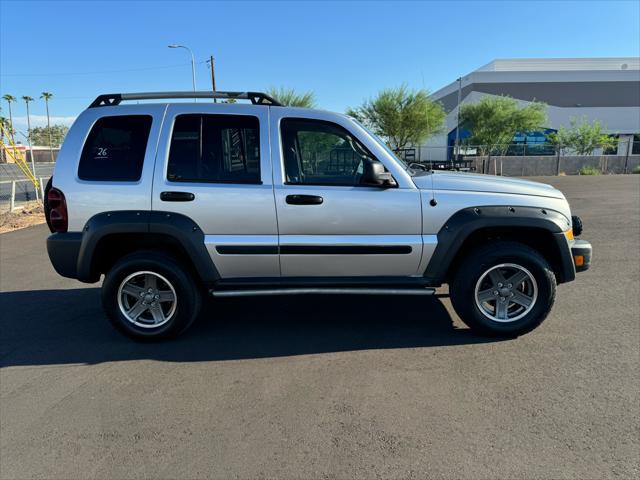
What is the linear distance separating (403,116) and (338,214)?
3150 cm

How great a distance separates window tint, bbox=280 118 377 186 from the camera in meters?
3.78

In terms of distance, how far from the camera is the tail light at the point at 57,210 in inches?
147

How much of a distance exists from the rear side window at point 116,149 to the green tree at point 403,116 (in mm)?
30463

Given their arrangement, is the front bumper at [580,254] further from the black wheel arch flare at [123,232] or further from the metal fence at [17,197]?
the metal fence at [17,197]

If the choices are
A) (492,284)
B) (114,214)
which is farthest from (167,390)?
(492,284)

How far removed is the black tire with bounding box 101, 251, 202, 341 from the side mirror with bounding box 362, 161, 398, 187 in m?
1.84

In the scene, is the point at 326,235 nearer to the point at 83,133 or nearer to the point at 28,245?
the point at 83,133

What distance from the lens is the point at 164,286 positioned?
13.0ft

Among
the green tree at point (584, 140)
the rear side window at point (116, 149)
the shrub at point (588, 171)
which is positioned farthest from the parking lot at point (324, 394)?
the green tree at point (584, 140)

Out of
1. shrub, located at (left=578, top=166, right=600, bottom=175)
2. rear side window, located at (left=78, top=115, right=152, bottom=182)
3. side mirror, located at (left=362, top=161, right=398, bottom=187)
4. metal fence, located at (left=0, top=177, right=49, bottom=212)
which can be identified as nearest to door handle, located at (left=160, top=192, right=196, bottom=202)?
rear side window, located at (left=78, top=115, right=152, bottom=182)

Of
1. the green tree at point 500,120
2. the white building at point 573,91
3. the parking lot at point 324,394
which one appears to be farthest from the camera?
the white building at point 573,91

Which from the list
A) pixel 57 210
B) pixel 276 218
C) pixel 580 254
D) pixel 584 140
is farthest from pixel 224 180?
pixel 584 140

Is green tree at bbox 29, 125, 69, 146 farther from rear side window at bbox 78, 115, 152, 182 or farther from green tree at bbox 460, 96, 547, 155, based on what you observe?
rear side window at bbox 78, 115, 152, 182

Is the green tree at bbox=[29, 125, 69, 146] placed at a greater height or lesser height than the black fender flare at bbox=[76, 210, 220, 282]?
greater
